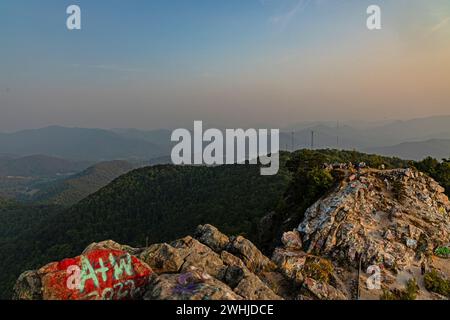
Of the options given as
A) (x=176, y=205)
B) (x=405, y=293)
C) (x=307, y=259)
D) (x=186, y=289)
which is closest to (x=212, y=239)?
(x=307, y=259)

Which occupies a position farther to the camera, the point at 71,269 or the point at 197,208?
the point at 197,208

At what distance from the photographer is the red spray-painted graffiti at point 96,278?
13492 mm

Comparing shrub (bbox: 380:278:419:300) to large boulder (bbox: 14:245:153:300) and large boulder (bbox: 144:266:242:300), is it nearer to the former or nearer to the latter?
large boulder (bbox: 144:266:242:300)

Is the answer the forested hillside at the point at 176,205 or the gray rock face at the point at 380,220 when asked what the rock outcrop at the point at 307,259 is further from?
the forested hillside at the point at 176,205

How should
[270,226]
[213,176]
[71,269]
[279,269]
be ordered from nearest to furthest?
[71,269], [279,269], [270,226], [213,176]

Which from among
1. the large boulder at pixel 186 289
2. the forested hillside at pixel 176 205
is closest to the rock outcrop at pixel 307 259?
the large boulder at pixel 186 289

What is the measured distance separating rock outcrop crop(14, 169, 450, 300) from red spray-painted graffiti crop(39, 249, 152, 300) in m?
0.04

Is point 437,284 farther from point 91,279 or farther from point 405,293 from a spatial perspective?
point 91,279

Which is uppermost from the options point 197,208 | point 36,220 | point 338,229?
point 338,229

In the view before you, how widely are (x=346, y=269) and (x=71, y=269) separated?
58.6ft

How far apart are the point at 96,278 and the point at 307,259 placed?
47.5 feet
